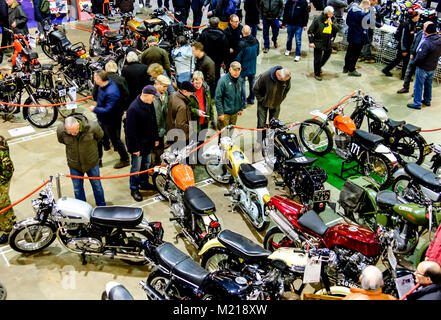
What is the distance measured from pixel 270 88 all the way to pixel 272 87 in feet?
0.13

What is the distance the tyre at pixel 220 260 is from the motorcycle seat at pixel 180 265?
1.23 feet

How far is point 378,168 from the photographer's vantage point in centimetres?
687

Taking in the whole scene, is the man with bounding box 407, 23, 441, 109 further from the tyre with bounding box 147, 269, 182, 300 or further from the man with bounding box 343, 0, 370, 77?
the tyre with bounding box 147, 269, 182, 300

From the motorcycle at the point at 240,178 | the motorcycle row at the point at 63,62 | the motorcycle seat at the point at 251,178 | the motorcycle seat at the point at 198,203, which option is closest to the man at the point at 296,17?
the motorcycle row at the point at 63,62

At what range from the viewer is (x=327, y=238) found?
16.1 ft

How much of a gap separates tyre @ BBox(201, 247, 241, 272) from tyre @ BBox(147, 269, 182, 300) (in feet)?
1.66

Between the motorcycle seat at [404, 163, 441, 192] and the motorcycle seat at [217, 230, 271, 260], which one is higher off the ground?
the motorcycle seat at [404, 163, 441, 192]

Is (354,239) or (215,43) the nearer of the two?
(354,239)

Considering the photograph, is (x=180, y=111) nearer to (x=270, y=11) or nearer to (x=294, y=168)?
(x=294, y=168)

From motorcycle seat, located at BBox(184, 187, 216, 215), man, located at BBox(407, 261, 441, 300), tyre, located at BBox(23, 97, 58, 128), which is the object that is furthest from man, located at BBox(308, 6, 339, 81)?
man, located at BBox(407, 261, 441, 300)

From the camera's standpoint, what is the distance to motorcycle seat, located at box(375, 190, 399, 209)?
18.1ft

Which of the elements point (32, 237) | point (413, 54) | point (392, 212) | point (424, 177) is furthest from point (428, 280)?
point (413, 54)

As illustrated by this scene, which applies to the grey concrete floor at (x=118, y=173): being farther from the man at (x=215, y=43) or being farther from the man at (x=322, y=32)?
the man at (x=215, y=43)

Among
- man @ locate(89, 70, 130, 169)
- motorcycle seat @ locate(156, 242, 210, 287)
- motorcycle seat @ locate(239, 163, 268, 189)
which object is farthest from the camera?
man @ locate(89, 70, 130, 169)
